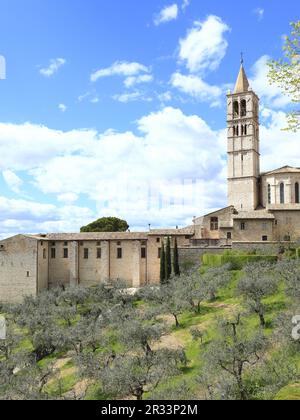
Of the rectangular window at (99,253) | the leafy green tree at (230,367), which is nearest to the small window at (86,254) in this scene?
the rectangular window at (99,253)

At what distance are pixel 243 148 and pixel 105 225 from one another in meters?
21.8

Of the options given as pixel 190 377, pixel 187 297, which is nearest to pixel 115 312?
pixel 187 297

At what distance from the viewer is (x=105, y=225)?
2355 inches

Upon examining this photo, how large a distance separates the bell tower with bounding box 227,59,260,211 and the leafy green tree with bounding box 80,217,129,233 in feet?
57.8

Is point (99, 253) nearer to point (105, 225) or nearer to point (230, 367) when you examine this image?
point (105, 225)

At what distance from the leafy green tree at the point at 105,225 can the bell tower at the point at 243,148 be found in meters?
17.6

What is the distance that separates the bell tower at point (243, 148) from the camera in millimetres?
50303

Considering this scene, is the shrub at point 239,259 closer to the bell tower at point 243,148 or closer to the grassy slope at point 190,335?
the grassy slope at point 190,335

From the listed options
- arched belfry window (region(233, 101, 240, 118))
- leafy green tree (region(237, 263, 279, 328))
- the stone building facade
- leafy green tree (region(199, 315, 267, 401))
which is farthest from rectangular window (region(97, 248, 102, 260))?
leafy green tree (region(199, 315, 267, 401))

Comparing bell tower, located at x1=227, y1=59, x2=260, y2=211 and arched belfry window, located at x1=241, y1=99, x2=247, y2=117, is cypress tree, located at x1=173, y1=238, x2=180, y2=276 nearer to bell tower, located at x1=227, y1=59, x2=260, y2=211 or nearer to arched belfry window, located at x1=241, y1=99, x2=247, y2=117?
bell tower, located at x1=227, y1=59, x2=260, y2=211

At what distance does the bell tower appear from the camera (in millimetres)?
50303
